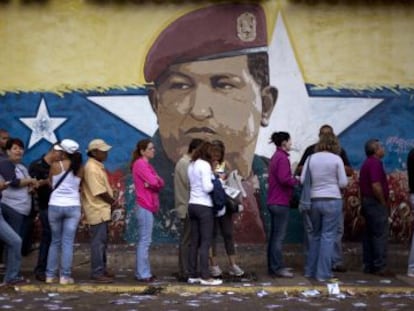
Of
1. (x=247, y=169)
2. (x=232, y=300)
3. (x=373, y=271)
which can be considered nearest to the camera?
(x=232, y=300)

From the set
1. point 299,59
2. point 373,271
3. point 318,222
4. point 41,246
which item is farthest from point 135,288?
point 299,59

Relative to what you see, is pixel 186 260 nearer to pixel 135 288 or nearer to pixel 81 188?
pixel 135 288

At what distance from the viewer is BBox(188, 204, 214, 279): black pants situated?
10586mm

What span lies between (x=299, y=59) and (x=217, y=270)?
3.52 meters

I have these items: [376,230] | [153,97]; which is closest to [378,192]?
[376,230]

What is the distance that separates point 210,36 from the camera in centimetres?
1236

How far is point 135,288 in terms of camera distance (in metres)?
10.4

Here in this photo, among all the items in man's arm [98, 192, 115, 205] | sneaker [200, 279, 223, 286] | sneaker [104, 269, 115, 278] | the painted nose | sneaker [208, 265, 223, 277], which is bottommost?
sneaker [200, 279, 223, 286]

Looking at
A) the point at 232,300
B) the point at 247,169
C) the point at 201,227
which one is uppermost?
the point at 247,169

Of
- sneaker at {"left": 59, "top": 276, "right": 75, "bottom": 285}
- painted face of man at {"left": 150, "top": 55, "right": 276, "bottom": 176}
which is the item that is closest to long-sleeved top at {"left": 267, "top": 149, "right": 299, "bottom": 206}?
painted face of man at {"left": 150, "top": 55, "right": 276, "bottom": 176}

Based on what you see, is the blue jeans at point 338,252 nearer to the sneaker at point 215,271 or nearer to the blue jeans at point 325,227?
the blue jeans at point 325,227

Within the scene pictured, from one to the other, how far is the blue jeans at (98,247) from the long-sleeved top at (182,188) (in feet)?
3.46

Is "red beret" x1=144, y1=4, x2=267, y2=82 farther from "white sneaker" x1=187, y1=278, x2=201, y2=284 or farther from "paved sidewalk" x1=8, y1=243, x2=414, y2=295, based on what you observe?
"white sneaker" x1=187, y1=278, x2=201, y2=284

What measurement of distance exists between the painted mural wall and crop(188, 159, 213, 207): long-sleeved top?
170cm
